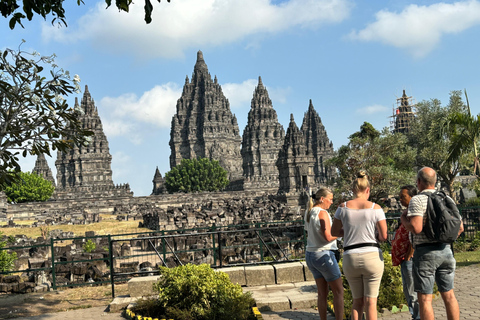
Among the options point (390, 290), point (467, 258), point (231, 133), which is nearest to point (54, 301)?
point (390, 290)

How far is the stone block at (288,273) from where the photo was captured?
28.4 ft

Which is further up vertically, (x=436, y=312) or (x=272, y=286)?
(x=272, y=286)

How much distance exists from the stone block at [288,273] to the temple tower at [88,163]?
7715 centimetres

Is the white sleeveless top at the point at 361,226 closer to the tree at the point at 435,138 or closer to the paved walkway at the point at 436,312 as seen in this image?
→ the paved walkway at the point at 436,312

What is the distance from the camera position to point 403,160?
2817 cm

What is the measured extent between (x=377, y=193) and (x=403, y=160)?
180 inches

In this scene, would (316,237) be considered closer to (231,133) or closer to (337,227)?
(337,227)

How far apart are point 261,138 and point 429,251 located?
3563 inches

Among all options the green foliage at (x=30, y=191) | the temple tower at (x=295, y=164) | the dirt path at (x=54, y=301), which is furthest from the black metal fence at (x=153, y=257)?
the green foliage at (x=30, y=191)

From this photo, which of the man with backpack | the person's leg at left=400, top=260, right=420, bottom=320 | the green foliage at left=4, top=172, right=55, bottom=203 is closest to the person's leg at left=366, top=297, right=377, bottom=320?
the man with backpack

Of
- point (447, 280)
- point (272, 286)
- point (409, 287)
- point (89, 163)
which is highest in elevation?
point (89, 163)

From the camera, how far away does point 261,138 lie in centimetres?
9500

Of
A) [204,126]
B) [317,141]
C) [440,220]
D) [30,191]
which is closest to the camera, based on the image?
[440,220]

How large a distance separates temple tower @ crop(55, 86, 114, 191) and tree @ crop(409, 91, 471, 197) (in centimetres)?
6014
